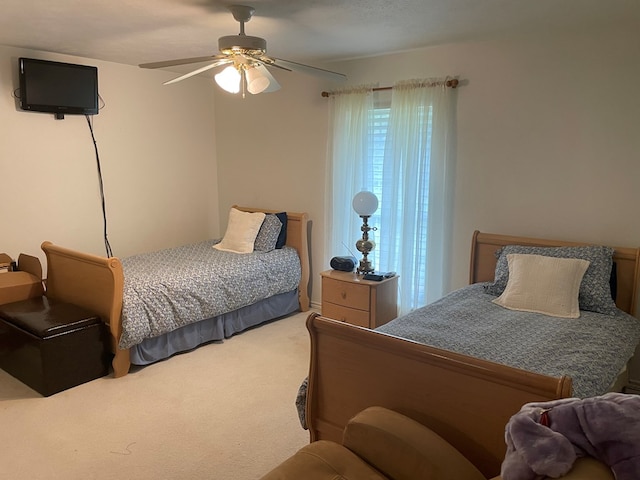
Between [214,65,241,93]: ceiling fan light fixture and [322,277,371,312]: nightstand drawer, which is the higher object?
[214,65,241,93]: ceiling fan light fixture

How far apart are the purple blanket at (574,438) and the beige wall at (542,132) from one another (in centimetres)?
224

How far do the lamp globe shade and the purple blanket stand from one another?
8.59 feet

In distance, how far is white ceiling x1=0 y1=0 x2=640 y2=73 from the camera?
2660 millimetres

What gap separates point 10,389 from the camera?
3.20 meters

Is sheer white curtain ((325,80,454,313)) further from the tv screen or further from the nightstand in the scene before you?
the tv screen

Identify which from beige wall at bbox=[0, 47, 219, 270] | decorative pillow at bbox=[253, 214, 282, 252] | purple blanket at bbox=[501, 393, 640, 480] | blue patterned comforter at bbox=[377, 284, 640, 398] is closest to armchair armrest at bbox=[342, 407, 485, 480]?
purple blanket at bbox=[501, 393, 640, 480]

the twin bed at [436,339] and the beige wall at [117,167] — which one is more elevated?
the beige wall at [117,167]

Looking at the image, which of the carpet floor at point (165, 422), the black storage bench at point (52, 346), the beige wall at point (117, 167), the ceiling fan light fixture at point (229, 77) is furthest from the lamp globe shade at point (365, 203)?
the beige wall at point (117, 167)

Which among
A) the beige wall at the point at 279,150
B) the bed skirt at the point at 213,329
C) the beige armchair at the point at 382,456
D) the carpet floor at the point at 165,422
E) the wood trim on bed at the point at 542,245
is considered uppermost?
the beige wall at the point at 279,150

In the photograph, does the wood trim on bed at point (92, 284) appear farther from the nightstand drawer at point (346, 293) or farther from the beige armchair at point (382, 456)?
the beige armchair at point (382, 456)

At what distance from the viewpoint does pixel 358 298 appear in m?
3.77

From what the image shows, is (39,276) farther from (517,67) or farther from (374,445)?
(517,67)

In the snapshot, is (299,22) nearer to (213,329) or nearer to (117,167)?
(213,329)

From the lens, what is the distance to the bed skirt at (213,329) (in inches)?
139
